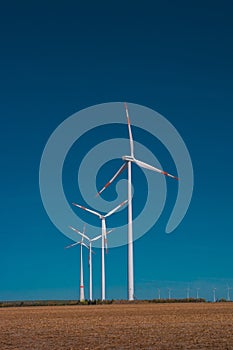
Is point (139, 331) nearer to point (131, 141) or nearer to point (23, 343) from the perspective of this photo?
point (23, 343)

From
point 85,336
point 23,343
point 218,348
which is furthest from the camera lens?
point 85,336

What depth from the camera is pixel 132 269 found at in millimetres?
91812

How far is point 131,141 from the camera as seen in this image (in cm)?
10019

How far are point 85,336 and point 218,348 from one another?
9.47m

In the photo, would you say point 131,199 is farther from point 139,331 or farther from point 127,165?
point 139,331

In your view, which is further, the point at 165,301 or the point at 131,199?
the point at 165,301

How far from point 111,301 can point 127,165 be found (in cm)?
2109

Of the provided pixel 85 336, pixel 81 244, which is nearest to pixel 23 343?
pixel 85 336

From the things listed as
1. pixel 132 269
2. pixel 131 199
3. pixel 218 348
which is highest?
pixel 131 199

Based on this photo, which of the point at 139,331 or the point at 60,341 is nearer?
the point at 60,341

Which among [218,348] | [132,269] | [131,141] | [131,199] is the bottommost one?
[218,348]

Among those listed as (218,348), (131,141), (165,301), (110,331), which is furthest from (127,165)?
(218,348)

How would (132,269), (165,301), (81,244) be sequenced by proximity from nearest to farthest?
(132,269)
(165,301)
(81,244)

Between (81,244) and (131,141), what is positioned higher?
(131,141)
